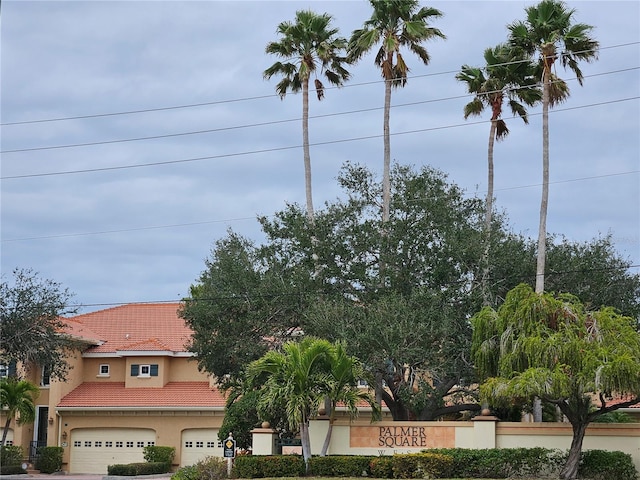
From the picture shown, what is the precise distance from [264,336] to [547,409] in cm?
1102

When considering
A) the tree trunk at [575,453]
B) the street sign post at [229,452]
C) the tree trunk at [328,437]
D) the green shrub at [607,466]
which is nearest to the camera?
the tree trunk at [575,453]

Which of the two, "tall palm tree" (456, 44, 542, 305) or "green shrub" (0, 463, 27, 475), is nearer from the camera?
"tall palm tree" (456, 44, 542, 305)

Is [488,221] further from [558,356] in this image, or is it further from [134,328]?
[134,328]

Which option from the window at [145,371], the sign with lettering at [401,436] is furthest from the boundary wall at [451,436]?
the window at [145,371]

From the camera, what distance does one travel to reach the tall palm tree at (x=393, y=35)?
128 feet

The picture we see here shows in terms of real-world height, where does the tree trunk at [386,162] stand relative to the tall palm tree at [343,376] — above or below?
above

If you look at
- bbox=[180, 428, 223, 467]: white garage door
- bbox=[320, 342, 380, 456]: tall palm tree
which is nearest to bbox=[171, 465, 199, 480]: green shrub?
bbox=[320, 342, 380, 456]: tall palm tree

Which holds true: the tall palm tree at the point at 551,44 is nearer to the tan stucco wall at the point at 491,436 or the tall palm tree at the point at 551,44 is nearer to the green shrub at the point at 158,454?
the tan stucco wall at the point at 491,436

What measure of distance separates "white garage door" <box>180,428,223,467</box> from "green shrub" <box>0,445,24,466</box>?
7.74m

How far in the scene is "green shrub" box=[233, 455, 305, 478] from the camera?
31.2 m

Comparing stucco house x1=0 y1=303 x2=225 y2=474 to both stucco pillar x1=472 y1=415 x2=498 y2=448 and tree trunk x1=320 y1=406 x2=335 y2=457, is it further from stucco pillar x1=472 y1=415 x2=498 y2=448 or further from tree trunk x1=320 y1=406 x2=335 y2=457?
stucco pillar x1=472 y1=415 x2=498 y2=448

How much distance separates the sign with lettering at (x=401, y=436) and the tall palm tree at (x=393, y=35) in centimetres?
1201

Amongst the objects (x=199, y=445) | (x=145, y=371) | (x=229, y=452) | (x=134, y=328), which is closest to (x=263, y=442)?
(x=229, y=452)

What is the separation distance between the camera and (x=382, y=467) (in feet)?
101
